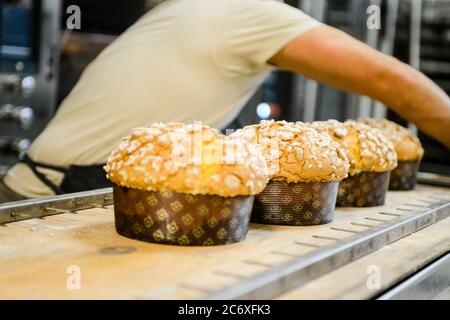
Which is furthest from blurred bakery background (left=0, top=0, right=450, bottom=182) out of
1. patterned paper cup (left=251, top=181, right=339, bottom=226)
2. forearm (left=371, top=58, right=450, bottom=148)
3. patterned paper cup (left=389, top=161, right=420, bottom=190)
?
patterned paper cup (left=251, top=181, right=339, bottom=226)

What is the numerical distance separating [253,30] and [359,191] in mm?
671

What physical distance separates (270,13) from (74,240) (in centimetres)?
117

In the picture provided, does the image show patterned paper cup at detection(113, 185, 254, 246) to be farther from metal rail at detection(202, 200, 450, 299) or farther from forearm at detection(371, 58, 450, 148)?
forearm at detection(371, 58, 450, 148)

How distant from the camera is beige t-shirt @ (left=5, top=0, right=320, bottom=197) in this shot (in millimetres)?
2352

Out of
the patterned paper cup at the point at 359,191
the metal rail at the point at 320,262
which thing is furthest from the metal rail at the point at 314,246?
the patterned paper cup at the point at 359,191

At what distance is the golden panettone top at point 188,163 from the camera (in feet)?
4.94

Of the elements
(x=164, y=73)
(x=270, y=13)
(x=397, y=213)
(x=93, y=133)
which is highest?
(x=270, y=13)

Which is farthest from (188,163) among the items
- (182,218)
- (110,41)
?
(110,41)

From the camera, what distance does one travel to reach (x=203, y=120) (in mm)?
2553

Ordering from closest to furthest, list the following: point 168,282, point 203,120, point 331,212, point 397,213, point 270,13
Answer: point 168,282 < point 331,212 < point 397,213 < point 270,13 < point 203,120

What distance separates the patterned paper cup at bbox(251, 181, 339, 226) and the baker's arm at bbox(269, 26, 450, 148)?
58 cm
